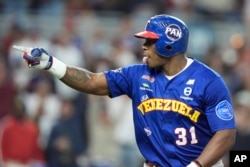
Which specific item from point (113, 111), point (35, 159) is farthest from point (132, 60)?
point (35, 159)

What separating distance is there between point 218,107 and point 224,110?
0.06 meters

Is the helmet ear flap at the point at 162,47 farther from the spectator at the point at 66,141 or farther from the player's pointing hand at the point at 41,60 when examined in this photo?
the spectator at the point at 66,141

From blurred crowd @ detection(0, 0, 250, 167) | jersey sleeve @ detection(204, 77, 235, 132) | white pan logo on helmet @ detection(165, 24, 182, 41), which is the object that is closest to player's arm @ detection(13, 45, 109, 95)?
white pan logo on helmet @ detection(165, 24, 182, 41)

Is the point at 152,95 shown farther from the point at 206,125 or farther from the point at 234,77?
the point at 234,77

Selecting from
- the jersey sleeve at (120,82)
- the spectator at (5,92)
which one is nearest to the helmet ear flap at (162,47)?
the jersey sleeve at (120,82)

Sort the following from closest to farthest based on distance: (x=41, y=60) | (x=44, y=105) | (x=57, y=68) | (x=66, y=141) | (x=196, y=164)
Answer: (x=196, y=164)
(x=41, y=60)
(x=57, y=68)
(x=66, y=141)
(x=44, y=105)

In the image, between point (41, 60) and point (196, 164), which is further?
point (41, 60)

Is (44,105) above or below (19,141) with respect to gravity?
above

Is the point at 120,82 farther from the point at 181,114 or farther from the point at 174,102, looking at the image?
the point at 181,114

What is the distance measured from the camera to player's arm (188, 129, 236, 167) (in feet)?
32.1

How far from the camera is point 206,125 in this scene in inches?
398

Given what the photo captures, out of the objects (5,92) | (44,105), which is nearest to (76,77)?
(44,105)

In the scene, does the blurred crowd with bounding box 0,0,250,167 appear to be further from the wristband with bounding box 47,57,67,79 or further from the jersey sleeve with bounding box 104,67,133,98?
the wristband with bounding box 47,57,67,79

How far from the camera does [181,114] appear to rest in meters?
10.0
